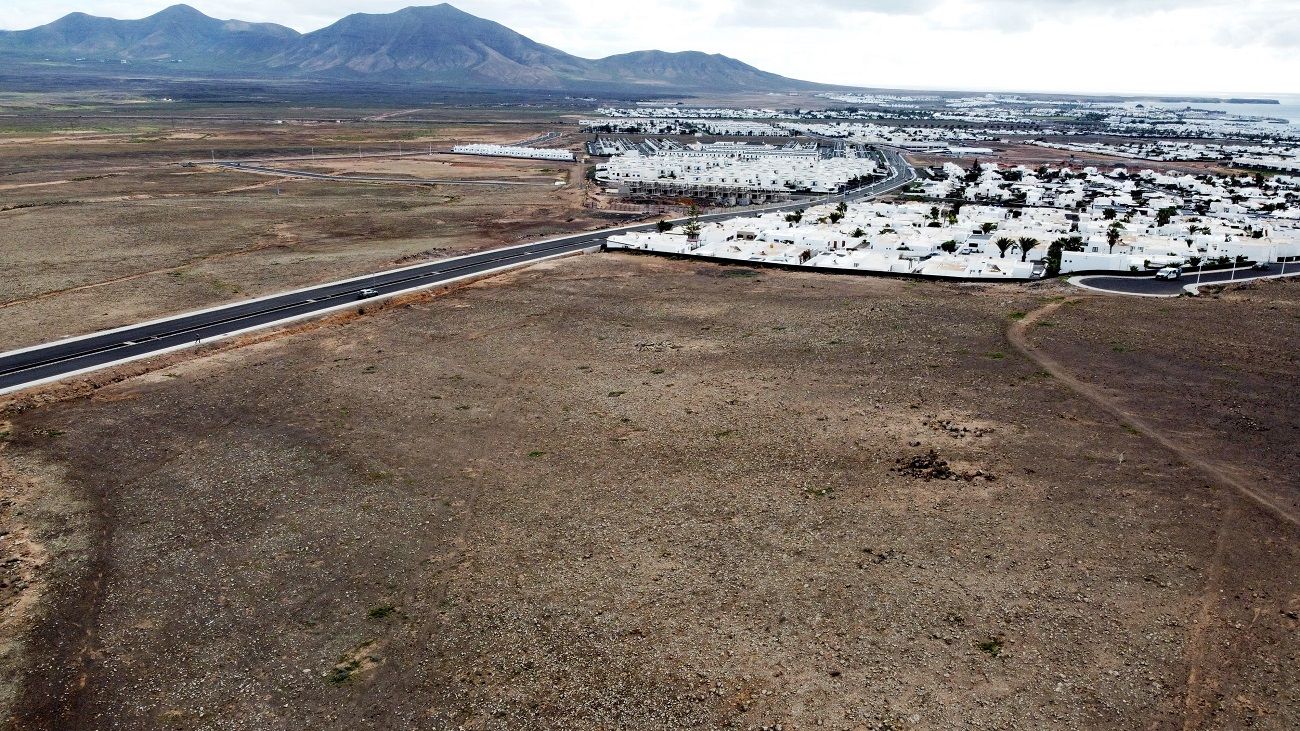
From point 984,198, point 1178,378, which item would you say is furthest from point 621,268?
point 984,198

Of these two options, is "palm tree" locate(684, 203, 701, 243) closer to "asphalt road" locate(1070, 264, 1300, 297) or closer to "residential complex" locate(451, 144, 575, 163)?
"asphalt road" locate(1070, 264, 1300, 297)

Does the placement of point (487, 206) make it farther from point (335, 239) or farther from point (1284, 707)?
point (1284, 707)

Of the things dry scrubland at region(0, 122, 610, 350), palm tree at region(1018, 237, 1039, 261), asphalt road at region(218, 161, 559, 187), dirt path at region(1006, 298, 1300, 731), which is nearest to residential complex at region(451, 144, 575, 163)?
dry scrubland at region(0, 122, 610, 350)

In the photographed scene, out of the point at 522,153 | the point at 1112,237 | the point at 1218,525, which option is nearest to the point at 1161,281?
the point at 1112,237

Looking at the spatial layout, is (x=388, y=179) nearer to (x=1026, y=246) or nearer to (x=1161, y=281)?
(x=1026, y=246)

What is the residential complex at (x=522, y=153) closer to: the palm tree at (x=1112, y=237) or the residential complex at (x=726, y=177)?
the residential complex at (x=726, y=177)

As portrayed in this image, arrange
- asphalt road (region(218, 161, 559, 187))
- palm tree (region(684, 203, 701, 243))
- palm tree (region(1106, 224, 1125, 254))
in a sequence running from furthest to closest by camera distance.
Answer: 1. asphalt road (region(218, 161, 559, 187))
2. palm tree (region(684, 203, 701, 243))
3. palm tree (region(1106, 224, 1125, 254))
